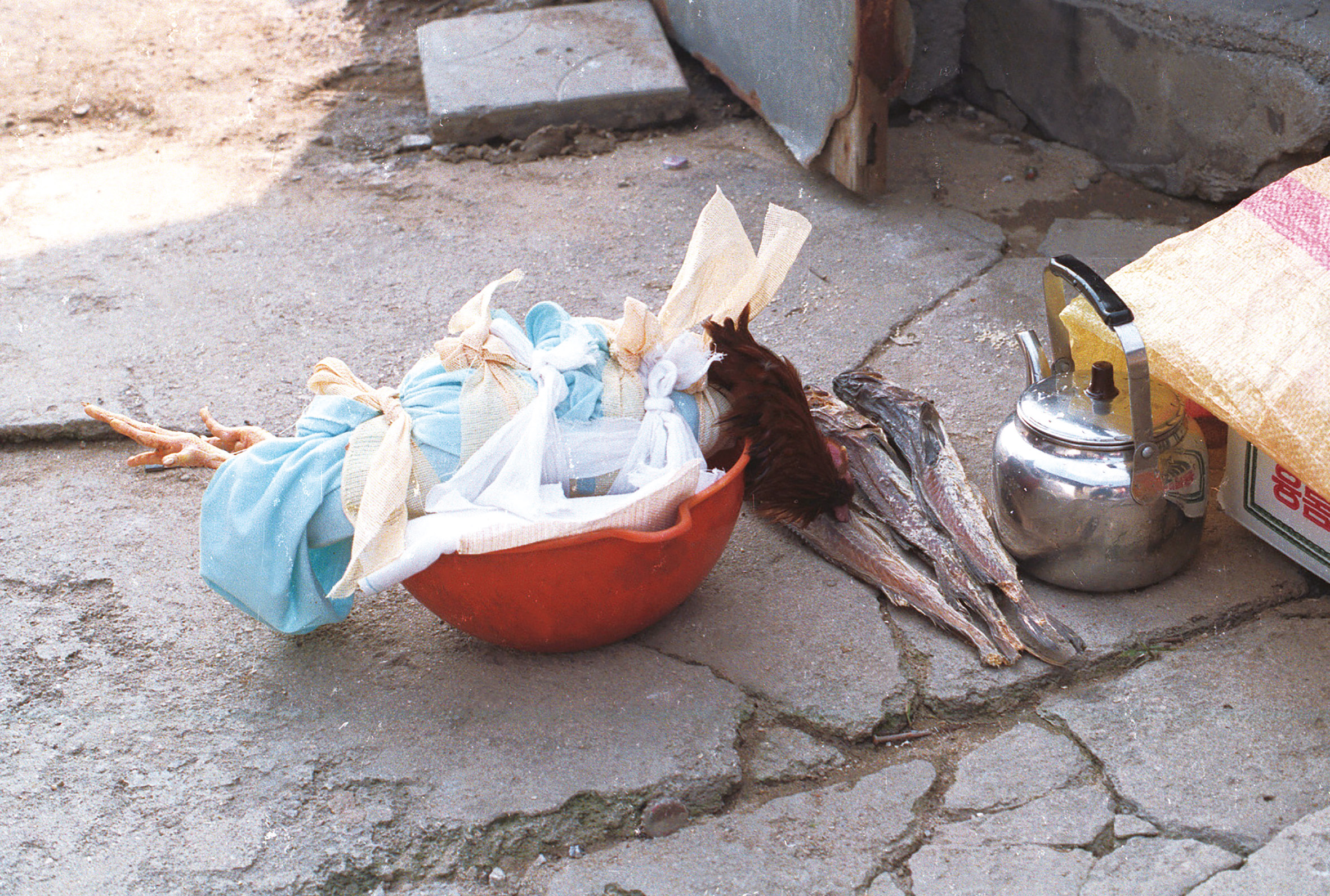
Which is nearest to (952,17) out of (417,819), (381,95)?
(381,95)

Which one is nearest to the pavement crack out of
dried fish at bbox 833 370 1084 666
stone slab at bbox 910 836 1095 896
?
dried fish at bbox 833 370 1084 666

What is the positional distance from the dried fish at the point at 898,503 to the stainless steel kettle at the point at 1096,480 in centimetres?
14

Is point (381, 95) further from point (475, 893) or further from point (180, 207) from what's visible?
point (475, 893)

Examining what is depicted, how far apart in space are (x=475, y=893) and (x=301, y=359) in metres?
1.90

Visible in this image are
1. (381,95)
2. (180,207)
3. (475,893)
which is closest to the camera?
(475,893)

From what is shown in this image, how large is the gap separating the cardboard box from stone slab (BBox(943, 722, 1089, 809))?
65 cm

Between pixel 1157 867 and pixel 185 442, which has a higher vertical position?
pixel 185 442

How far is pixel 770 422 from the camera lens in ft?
7.00

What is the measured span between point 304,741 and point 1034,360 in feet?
5.28

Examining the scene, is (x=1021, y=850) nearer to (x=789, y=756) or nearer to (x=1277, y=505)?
(x=789, y=756)

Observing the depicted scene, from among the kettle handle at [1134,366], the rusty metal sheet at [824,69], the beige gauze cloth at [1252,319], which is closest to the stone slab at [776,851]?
the kettle handle at [1134,366]

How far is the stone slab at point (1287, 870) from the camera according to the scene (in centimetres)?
168

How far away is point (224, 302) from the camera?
3600 millimetres

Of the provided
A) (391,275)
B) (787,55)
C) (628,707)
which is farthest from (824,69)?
(628,707)
